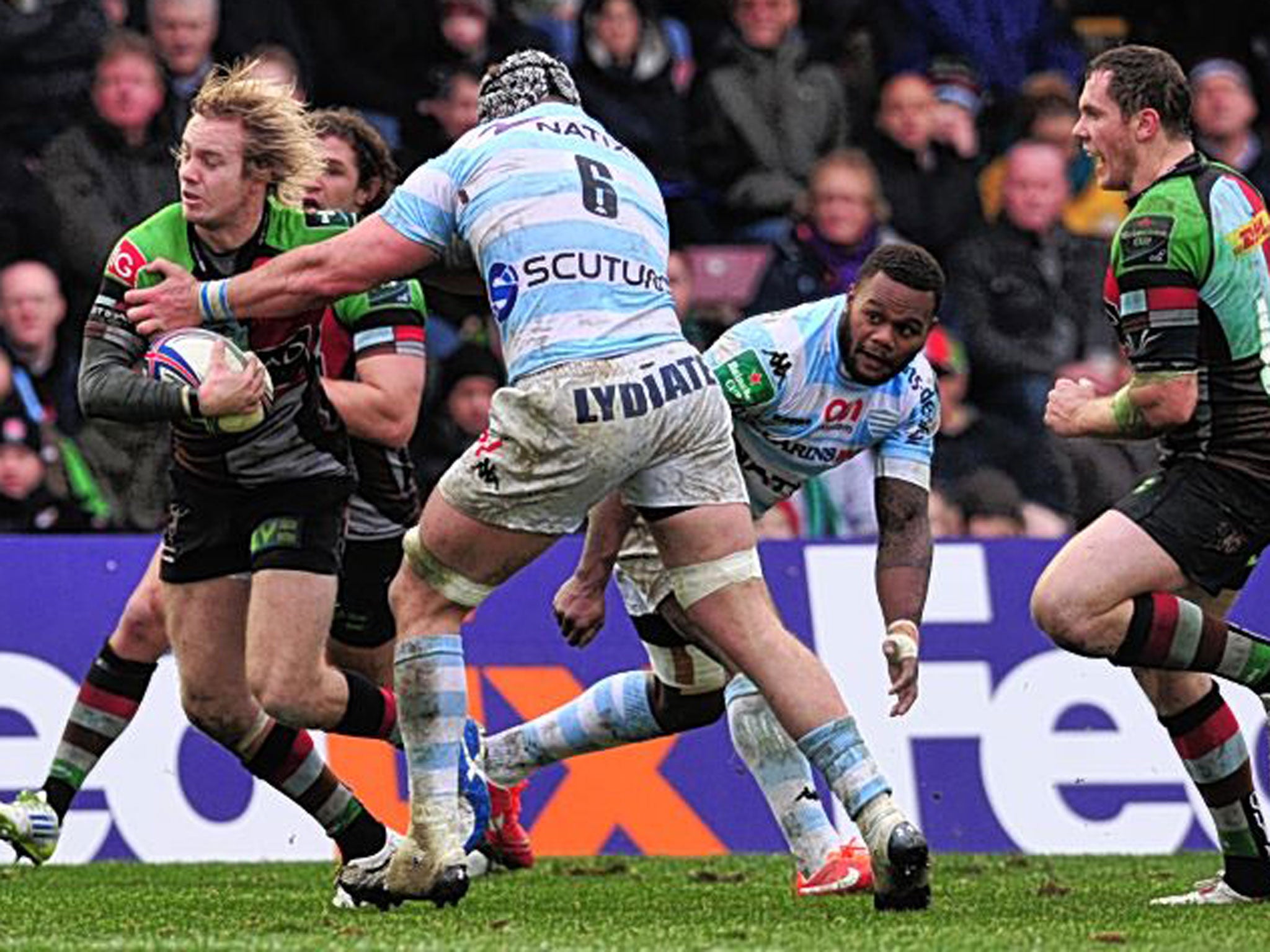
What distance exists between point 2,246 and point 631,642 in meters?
3.73

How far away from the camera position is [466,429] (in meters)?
12.5

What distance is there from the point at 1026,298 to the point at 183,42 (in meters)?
4.54

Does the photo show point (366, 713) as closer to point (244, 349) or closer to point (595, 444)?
point (244, 349)

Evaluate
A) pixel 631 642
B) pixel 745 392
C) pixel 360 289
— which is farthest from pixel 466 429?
pixel 360 289

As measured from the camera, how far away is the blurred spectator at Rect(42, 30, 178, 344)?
40.3 feet

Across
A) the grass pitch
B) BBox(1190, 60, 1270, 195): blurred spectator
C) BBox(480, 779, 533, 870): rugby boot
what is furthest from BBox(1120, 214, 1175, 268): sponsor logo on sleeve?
BBox(1190, 60, 1270, 195): blurred spectator

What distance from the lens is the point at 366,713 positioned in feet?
27.8

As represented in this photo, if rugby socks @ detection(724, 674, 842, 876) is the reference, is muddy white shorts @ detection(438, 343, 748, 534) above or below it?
above

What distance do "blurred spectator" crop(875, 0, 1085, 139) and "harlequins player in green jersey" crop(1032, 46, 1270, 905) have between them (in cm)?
686

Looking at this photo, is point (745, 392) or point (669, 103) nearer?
point (745, 392)

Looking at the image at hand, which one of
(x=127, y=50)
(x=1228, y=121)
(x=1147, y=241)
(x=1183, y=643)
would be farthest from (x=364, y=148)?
(x=1228, y=121)

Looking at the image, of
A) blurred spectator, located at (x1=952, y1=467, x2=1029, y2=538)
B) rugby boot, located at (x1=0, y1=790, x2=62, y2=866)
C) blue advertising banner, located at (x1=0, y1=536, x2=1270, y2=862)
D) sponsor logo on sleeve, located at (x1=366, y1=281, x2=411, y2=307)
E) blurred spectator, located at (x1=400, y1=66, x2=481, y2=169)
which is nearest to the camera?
sponsor logo on sleeve, located at (x1=366, y1=281, x2=411, y2=307)

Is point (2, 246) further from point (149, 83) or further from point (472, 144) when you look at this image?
point (472, 144)

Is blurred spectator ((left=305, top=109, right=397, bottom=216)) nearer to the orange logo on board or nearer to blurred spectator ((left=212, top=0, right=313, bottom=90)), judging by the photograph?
the orange logo on board
